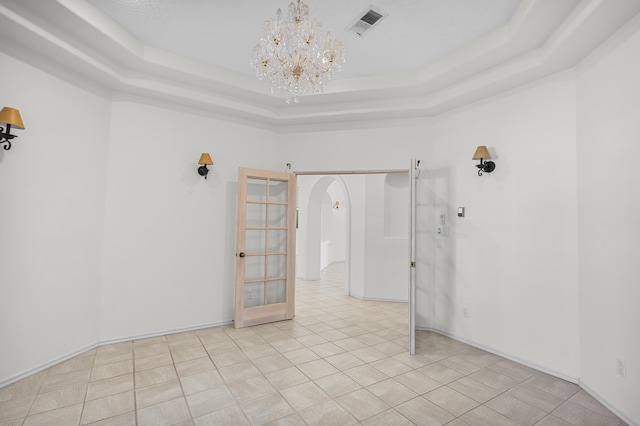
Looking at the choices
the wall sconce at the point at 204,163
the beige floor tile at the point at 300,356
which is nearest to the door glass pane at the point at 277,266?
the beige floor tile at the point at 300,356

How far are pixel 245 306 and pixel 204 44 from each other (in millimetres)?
3250

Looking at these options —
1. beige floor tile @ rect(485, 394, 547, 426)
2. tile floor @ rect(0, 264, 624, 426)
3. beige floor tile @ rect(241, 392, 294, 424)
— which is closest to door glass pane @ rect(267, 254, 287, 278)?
tile floor @ rect(0, 264, 624, 426)

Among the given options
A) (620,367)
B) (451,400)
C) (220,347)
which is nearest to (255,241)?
(220,347)

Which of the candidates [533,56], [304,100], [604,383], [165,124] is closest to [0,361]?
[165,124]

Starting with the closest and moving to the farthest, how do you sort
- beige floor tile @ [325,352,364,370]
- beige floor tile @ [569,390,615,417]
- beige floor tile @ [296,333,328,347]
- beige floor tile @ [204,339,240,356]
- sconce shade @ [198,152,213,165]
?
1. beige floor tile @ [569,390,615,417]
2. beige floor tile @ [325,352,364,370]
3. beige floor tile @ [204,339,240,356]
4. beige floor tile @ [296,333,328,347]
5. sconce shade @ [198,152,213,165]

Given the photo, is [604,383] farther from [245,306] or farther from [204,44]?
[204,44]

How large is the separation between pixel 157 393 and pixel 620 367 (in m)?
3.57

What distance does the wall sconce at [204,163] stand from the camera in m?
3.99

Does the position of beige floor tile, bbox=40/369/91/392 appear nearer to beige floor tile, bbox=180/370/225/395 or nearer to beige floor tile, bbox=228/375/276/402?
beige floor tile, bbox=180/370/225/395

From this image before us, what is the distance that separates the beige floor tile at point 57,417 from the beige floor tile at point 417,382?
250 centimetres

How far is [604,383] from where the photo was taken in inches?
98.7

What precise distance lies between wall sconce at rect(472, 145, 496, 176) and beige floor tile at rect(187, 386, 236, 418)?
10.9 feet

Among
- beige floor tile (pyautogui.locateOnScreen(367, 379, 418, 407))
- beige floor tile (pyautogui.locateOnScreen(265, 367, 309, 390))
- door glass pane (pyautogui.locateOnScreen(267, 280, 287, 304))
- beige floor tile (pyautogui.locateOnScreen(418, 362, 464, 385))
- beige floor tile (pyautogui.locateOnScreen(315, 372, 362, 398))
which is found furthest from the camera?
door glass pane (pyautogui.locateOnScreen(267, 280, 287, 304))

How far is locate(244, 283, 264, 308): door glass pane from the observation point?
14.5 feet
